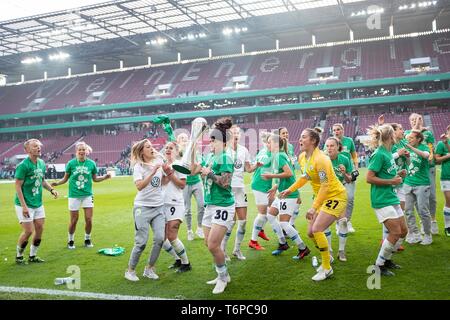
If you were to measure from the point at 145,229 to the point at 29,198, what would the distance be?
9.16ft

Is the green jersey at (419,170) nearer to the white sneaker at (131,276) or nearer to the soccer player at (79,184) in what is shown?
the white sneaker at (131,276)

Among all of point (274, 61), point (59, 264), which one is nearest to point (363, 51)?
point (274, 61)

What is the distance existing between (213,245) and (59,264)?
12.1ft

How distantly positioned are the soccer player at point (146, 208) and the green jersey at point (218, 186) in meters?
0.96

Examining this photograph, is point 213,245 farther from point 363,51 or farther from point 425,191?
point 363,51

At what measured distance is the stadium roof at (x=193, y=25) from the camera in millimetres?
38969

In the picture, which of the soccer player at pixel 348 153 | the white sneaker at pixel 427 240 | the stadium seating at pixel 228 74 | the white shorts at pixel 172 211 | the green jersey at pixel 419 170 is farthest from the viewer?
the stadium seating at pixel 228 74

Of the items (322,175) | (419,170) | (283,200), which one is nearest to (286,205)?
(283,200)

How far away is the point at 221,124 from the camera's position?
5.35 metres

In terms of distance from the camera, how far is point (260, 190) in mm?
7254

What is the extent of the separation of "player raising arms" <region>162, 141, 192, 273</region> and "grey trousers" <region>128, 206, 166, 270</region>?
1.25 ft

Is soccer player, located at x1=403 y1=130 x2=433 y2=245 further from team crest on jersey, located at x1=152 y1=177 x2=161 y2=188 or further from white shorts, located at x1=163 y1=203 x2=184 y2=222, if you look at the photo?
team crest on jersey, located at x1=152 y1=177 x2=161 y2=188

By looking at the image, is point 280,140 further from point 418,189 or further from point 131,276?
point 131,276

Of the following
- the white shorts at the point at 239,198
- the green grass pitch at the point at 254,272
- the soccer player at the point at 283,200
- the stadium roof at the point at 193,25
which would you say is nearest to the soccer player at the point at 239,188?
the white shorts at the point at 239,198
